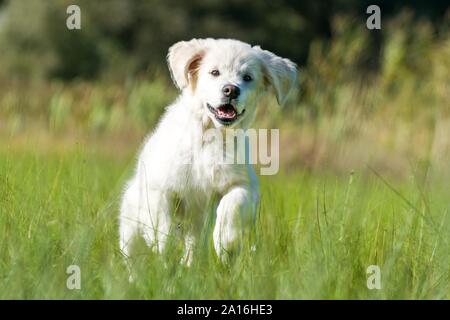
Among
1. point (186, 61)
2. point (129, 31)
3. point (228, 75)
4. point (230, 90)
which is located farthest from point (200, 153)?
point (129, 31)

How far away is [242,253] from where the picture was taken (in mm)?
4660

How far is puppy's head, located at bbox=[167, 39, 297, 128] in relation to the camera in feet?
17.9

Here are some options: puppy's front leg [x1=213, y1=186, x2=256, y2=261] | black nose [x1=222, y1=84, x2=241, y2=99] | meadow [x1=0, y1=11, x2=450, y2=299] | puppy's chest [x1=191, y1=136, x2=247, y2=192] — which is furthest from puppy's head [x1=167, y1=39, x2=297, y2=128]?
meadow [x1=0, y1=11, x2=450, y2=299]

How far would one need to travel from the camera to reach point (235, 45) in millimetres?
5691

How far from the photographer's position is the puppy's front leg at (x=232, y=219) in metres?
4.97

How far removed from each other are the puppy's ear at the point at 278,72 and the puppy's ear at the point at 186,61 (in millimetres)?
364

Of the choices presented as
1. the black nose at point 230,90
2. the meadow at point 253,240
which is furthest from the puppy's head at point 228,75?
the meadow at point 253,240

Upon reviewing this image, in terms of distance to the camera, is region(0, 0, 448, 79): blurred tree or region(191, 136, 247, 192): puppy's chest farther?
region(0, 0, 448, 79): blurred tree

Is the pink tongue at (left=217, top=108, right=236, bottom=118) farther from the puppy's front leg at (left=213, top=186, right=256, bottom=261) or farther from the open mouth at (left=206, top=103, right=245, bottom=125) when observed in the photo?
the puppy's front leg at (left=213, top=186, right=256, bottom=261)

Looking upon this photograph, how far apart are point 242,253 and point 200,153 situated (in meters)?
0.93

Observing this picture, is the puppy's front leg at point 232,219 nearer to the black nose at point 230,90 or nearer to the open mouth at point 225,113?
the open mouth at point 225,113

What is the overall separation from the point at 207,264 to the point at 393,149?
7.42 meters

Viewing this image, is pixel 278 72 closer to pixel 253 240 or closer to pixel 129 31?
pixel 253 240

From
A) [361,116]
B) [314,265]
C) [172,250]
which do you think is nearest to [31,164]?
[172,250]
